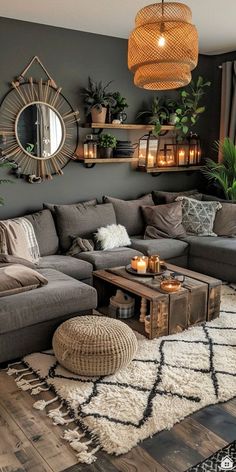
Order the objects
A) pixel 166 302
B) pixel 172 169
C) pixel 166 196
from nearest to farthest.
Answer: pixel 166 302
pixel 166 196
pixel 172 169

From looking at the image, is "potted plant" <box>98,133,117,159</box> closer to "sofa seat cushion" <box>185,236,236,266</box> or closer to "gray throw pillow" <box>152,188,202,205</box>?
"gray throw pillow" <box>152,188,202,205</box>

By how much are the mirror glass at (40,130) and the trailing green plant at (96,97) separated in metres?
0.38

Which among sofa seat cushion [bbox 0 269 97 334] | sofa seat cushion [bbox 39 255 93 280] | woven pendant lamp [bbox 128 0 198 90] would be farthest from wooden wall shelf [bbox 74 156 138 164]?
woven pendant lamp [bbox 128 0 198 90]

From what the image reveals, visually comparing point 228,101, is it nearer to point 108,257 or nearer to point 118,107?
point 118,107

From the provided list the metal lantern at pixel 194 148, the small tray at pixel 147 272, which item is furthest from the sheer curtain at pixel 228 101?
the small tray at pixel 147 272

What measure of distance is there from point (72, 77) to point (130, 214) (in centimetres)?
157

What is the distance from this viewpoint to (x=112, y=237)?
4188 millimetres

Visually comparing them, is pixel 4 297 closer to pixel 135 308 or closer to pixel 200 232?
pixel 135 308

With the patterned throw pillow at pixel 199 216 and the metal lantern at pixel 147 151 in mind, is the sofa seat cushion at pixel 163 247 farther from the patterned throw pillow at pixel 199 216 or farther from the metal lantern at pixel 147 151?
the metal lantern at pixel 147 151

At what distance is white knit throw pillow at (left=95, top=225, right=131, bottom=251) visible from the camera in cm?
412

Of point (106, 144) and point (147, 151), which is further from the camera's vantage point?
point (147, 151)

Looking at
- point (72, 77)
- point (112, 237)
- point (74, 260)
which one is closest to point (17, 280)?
point (74, 260)

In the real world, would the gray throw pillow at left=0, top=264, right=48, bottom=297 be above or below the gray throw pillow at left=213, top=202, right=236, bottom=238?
below

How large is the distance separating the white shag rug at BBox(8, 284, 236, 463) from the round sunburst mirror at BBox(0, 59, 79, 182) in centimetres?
214
